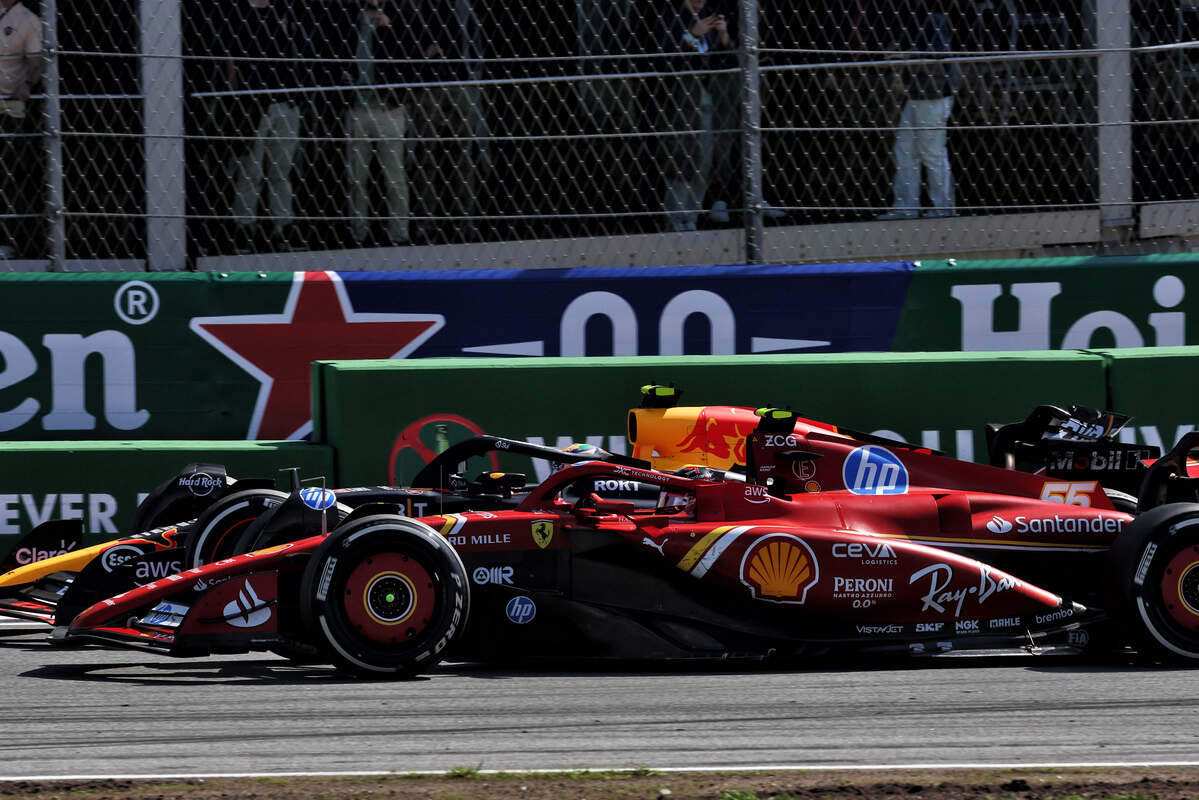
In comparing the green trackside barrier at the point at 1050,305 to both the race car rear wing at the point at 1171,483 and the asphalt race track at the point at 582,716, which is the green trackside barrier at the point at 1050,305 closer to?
the race car rear wing at the point at 1171,483

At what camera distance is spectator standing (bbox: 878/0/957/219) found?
29.1 ft

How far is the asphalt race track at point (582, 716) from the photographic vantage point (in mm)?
4645

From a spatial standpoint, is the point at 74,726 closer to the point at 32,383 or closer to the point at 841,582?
the point at 841,582

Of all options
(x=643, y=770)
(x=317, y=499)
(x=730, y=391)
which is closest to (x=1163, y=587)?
(x=643, y=770)

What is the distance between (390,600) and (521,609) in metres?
0.47

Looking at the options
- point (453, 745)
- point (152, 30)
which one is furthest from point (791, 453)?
point (152, 30)

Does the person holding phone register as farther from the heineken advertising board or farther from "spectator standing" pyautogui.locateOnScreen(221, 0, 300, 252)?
"spectator standing" pyautogui.locateOnScreen(221, 0, 300, 252)

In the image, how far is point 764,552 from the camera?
597 cm

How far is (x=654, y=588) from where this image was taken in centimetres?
598

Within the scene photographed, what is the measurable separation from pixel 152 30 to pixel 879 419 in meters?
4.04

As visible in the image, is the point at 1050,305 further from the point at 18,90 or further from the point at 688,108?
Answer: the point at 18,90

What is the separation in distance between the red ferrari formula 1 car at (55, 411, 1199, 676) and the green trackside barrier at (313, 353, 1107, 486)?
2115 mm

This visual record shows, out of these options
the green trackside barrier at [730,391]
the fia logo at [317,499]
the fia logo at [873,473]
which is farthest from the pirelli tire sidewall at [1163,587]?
the fia logo at [317,499]

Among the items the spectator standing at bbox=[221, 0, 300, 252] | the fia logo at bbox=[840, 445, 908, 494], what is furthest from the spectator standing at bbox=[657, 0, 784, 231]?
the fia logo at bbox=[840, 445, 908, 494]
